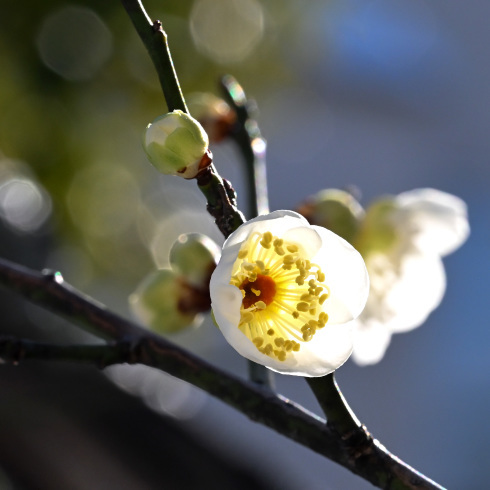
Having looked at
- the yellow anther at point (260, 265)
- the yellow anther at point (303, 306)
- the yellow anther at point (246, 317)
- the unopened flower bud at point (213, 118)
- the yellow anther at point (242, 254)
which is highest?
the unopened flower bud at point (213, 118)

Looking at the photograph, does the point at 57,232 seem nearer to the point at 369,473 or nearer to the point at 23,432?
the point at 23,432

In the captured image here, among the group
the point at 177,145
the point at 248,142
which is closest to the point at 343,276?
the point at 177,145

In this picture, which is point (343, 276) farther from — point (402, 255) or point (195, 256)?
point (402, 255)

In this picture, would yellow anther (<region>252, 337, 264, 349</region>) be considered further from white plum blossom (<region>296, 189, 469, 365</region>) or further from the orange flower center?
white plum blossom (<region>296, 189, 469, 365</region>)

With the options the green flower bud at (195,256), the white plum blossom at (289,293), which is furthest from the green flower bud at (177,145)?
the green flower bud at (195,256)

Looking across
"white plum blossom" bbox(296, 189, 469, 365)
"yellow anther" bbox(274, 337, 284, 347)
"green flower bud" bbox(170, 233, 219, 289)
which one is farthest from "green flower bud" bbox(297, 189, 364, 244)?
"yellow anther" bbox(274, 337, 284, 347)

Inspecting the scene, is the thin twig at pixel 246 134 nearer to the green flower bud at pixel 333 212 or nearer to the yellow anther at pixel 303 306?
the green flower bud at pixel 333 212

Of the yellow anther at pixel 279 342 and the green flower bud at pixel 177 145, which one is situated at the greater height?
the green flower bud at pixel 177 145

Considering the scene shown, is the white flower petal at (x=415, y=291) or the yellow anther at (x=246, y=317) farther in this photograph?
the white flower petal at (x=415, y=291)
